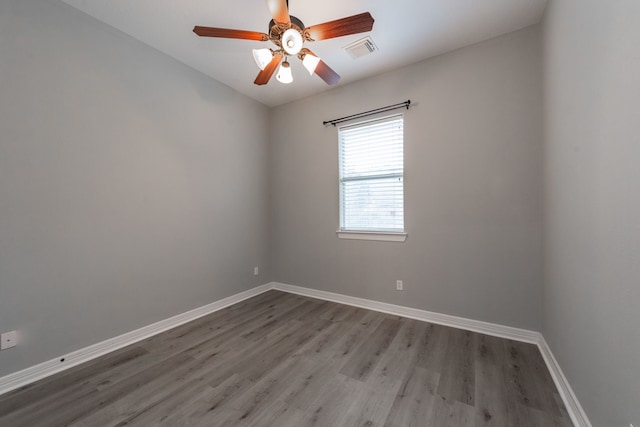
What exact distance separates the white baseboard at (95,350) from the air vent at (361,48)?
3.26m

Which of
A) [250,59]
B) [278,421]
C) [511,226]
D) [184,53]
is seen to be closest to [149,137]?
[184,53]

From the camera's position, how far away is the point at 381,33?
2.34 metres

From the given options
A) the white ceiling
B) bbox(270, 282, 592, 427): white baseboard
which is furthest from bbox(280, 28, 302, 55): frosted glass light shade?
bbox(270, 282, 592, 427): white baseboard

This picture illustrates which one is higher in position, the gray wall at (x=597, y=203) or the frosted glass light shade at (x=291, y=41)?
the frosted glass light shade at (x=291, y=41)

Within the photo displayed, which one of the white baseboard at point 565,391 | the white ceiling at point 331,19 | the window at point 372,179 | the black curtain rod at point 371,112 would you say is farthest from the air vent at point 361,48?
the white baseboard at point 565,391

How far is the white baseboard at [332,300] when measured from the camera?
1.67 m

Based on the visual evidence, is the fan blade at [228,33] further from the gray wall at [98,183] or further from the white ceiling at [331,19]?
the gray wall at [98,183]

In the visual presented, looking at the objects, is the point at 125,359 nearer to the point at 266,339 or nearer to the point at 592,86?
the point at 266,339

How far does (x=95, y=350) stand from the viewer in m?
2.15

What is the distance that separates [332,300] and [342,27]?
9.74 feet

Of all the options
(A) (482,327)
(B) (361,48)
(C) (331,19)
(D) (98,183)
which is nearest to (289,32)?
(C) (331,19)

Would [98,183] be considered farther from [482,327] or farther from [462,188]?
[482,327]

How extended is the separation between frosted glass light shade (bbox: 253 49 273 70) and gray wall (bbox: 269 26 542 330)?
4.99 feet

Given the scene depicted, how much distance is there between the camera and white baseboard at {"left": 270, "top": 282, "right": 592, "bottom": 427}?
4.88 feet
